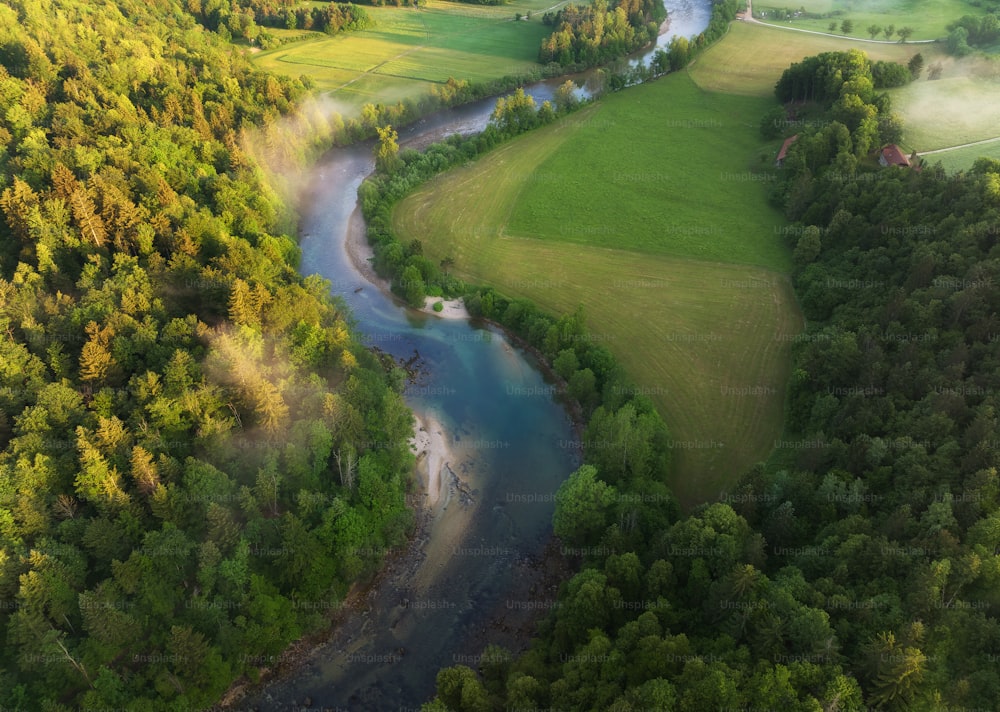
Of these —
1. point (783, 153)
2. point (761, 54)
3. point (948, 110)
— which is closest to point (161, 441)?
point (783, 153)

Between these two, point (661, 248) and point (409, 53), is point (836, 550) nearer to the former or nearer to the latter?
point (661, 248)

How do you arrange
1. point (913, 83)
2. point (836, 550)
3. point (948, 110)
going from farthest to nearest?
1. point (913, 83)
2. point (948, 110)
3. point (836, 550)

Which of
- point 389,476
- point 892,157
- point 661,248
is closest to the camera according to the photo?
point 389,476

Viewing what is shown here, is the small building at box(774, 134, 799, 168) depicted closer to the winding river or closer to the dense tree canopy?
the dense tree canopy

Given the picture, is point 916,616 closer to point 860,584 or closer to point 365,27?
point 860,584

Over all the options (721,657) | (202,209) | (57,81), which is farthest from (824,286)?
(57,81)

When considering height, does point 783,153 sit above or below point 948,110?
below

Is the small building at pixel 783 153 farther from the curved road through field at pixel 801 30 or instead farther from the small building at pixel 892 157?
the curved road through field at pixel 801 30
